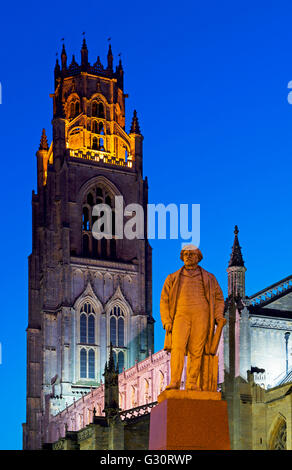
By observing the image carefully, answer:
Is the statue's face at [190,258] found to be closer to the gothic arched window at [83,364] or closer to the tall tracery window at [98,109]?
the gothic arched window at [83,364]

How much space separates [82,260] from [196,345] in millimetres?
77003

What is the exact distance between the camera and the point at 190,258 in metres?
17.5

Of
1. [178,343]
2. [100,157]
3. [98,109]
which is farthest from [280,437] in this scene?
[98,109]

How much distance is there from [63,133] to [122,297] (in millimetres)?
17223

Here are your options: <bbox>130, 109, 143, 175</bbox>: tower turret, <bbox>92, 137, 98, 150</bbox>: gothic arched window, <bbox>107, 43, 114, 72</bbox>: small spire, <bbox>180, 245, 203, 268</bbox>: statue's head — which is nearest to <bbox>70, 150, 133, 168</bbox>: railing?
<bbox>130, 109, 143, 175</bbox>: tower turret

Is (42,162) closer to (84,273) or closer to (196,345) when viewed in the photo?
(84,273)

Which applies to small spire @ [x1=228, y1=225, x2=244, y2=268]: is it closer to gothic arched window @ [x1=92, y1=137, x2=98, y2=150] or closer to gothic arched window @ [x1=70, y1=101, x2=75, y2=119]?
gothic arched window @ [x1=92, y1=137, x2=98, y2=150]

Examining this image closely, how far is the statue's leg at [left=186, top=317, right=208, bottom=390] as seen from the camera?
55.9ft

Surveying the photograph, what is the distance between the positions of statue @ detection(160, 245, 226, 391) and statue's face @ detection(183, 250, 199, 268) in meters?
0.18

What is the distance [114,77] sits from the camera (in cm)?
10362

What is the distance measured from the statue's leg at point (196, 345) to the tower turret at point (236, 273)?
A: 40.3 m

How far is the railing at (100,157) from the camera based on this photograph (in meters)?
97.0

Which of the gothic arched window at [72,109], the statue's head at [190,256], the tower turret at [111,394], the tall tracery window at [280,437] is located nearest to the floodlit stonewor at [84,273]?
the gothic arched window at [72,109]

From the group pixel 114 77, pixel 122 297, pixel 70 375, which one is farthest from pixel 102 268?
pixel 114 77
